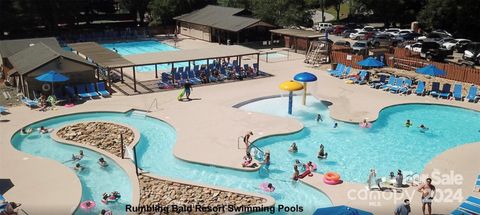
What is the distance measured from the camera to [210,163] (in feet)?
57.0

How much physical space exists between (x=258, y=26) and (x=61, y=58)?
78.3 ft

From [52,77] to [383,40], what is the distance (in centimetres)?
3189

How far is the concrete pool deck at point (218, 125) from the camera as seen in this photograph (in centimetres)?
1492

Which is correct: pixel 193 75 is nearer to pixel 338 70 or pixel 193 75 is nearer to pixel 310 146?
pixel 338 70

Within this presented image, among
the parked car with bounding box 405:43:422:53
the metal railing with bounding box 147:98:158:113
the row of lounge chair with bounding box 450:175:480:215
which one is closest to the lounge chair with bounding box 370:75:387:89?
the parked car with bounding box 405:43:422:53

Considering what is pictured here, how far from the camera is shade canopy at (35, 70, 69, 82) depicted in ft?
79.7

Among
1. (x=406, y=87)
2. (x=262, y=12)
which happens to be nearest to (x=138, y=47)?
(x=262, y=12)

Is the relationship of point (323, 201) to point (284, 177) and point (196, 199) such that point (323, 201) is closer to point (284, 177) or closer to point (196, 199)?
point (284, 177)

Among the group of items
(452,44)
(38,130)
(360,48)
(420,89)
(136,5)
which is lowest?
(38,130)

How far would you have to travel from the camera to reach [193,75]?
101 ft

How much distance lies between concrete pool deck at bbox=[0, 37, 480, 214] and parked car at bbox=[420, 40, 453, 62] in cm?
951

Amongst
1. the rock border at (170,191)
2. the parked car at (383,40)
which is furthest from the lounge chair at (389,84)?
the rock border at (170,191)

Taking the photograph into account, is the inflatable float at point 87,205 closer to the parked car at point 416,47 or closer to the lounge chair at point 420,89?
the lounge chair at point 420,89

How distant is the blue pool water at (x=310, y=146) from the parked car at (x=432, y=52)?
36.1 ft
